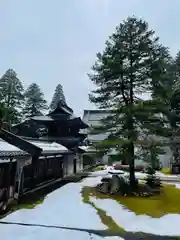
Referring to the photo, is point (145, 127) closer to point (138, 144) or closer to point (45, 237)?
point (138, 144)

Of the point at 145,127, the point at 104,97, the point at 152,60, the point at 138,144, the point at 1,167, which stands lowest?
the point at 1,167

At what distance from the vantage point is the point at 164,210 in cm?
1141

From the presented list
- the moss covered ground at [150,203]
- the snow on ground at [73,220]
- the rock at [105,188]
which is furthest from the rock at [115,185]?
the snow on ground at [73,220]

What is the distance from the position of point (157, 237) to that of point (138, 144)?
8060 millimetres

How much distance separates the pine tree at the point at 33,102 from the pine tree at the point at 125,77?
1344 inches

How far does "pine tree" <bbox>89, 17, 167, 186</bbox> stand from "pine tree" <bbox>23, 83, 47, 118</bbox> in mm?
34128

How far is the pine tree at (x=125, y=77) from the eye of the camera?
15.9m

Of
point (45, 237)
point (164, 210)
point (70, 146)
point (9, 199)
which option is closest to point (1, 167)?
point (9, 199)

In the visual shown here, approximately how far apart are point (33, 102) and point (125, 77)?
3634 cm

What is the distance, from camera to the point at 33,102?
50.2m

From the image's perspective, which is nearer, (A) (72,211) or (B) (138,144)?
(A) (72,211)

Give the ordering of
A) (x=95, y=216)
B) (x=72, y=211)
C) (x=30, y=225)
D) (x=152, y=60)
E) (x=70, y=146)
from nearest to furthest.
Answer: (x=30, y=225)
(x=95, y=216)
(x=72, y=211)
(x=152, y=60)
(x=70, y=146)

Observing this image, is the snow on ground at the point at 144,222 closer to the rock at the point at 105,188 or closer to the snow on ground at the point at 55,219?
the snow on ground at the point at 55,219

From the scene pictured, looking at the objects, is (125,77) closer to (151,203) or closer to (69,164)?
(151,203)
